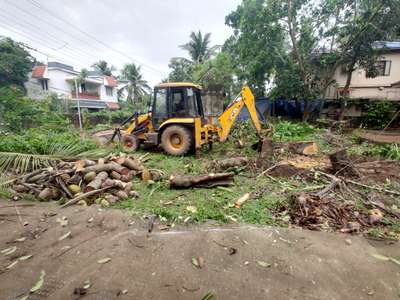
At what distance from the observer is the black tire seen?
6457 millimetres

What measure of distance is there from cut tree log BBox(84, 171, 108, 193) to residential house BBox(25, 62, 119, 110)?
55.7ft

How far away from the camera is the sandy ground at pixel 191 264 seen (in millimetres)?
1720

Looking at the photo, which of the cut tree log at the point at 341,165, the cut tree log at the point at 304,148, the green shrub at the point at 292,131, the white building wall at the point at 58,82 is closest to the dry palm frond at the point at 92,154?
the cut tree log at the point at 304,148

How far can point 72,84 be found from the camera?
21.5 meters

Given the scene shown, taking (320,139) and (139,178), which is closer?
(139,178)

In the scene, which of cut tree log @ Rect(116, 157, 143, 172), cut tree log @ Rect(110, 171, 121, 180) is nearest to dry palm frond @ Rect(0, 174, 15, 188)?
cut tree log @ Rect(110, 171, 121, 180)

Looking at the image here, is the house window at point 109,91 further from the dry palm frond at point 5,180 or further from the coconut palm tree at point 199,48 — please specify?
the dry palm frond at point 5,180

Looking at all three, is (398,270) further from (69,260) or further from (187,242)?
(69,260)

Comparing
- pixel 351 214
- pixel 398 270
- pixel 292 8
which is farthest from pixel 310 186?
pixel 292 8

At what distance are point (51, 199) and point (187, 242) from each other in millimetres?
2765

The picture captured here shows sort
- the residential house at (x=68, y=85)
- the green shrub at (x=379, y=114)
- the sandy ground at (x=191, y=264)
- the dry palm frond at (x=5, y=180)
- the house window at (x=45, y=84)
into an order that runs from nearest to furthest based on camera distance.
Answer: the sandy ground at (x=191, y=264)
the dry palm frond at (x=5, y=180)
the green shrub at (x=379, y=114)
the residential house at (x=68, y=85)
the house window at (x=45, y=84)

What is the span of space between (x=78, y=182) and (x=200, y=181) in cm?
226

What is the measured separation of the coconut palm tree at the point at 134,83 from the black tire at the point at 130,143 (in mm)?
21033

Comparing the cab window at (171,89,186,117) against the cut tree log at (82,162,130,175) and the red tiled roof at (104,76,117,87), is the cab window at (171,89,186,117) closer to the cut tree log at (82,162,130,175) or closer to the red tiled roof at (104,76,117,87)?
the cut tree log at (82,162,130,175)
